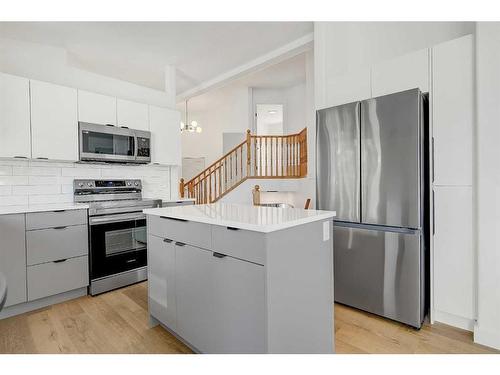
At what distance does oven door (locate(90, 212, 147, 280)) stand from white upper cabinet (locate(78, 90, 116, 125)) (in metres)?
1.17

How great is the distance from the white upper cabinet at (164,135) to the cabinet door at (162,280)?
2012mm

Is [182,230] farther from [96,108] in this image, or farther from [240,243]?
[96,108]

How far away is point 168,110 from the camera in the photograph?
405cm

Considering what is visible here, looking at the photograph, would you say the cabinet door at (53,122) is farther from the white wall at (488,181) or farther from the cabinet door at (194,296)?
the white wall at (488,181)

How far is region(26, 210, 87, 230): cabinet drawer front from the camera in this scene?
255 cm

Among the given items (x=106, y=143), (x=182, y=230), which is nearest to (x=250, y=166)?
(x=106, y=143)

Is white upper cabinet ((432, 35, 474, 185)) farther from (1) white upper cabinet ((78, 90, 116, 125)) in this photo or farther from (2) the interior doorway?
(2) the interior doorway

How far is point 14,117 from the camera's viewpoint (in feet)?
8.95

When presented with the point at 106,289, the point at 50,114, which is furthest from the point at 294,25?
the point at 106,289

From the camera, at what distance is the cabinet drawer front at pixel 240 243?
1.38 metres

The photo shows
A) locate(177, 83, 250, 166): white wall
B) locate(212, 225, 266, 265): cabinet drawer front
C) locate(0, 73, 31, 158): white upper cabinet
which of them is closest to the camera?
locate(212, 225, 266, 265): cabinet drawer front

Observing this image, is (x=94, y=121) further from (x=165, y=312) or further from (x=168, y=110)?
(x=165, y=312)

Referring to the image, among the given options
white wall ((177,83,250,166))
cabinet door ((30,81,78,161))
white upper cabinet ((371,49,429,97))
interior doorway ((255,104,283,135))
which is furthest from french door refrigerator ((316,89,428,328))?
interior doorway ((255,104,283,135))

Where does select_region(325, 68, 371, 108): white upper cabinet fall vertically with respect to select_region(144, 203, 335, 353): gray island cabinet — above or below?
above
